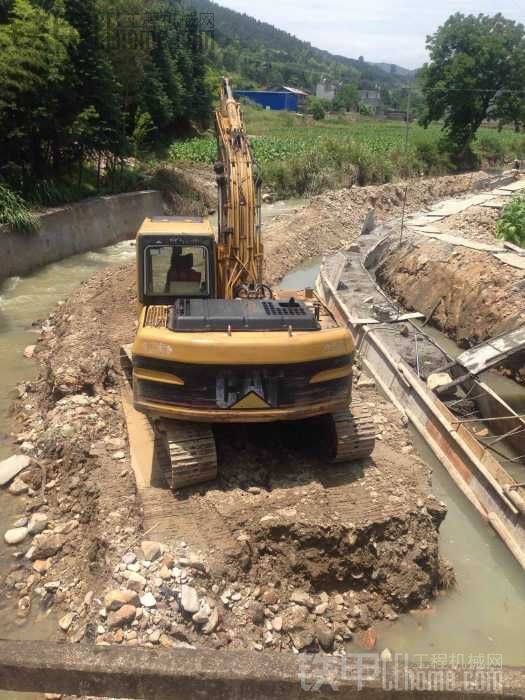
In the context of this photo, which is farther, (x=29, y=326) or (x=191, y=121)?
(x=191, y=121)

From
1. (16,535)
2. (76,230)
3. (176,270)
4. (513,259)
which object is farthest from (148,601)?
(76,230)

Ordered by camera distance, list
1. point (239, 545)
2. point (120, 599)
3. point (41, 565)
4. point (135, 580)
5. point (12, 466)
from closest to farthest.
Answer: point (120, 599), point (135, 580), point (239, 545), point (41, 565), point (12, 466)

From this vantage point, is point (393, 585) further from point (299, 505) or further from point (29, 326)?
point (29, 326)

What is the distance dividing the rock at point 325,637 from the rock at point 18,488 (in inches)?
143

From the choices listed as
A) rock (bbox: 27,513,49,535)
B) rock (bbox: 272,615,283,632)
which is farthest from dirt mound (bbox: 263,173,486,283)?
rock (bbox: 272,615,283,632)

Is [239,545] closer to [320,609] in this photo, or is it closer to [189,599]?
[189,599]

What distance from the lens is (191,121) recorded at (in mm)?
41312

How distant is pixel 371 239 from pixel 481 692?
17.2 metres

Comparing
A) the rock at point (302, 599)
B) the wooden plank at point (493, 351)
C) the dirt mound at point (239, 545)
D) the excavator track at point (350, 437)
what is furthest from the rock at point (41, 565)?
the wooden plank at point (493, 351)

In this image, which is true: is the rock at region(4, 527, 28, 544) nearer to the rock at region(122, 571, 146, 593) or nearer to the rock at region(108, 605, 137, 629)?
the rock at region(122, 571, 146, 593)

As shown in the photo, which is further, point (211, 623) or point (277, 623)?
point (277, 623)

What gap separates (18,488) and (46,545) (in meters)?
1.18

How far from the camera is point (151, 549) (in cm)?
480

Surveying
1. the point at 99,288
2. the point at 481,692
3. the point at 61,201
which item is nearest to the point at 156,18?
the point at 61,201
